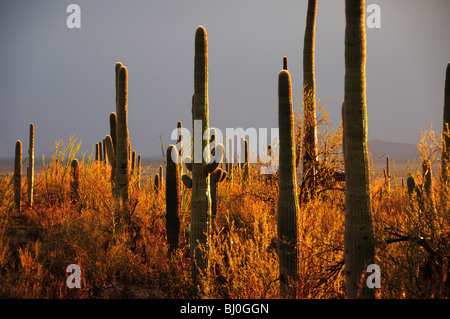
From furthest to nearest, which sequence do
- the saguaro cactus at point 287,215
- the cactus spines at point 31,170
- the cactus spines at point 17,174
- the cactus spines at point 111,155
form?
the cactus spines at point 31,170 → the cactus spines at point 17,174 → the cactus spines at point 111,155 → the saguaro cactus at point 287,215

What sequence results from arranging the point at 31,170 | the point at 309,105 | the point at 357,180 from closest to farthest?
the point at 357,180
the point at 309,105
the point at 31,170

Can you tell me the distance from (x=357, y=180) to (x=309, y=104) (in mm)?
6630

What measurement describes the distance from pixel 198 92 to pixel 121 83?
3998 millimetres

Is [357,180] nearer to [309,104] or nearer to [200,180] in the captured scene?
[200,180]

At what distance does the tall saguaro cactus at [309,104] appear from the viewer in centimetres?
1057

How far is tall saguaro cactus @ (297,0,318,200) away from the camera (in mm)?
10570

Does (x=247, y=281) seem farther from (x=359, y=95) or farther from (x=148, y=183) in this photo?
(x=148, y=183)

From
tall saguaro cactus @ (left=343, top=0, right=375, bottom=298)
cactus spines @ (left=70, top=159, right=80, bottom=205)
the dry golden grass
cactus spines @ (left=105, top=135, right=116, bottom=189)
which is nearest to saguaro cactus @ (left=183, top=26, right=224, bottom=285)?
the dry golden grass

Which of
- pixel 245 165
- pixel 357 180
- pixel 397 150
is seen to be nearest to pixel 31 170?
pixel 245 165

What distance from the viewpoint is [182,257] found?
29.7 feet

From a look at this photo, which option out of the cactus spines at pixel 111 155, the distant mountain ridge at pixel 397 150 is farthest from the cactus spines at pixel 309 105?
the distant mountain ridge at pixel 397 150

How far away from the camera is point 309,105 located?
11.0m

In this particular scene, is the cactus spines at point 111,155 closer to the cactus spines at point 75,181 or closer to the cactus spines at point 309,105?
the cactus spines at point 75,181
